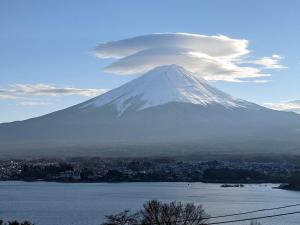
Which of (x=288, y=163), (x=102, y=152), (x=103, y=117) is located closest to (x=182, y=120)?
(x=103, y=117)

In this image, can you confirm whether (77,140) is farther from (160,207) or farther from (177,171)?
(160,207)

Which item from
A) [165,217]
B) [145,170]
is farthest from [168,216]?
[145,170]

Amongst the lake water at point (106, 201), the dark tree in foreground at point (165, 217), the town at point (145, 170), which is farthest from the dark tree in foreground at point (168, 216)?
the town at point (145, 170)

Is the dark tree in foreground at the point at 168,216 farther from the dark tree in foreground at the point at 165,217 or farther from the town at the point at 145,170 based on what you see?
the town at the point at 145,170

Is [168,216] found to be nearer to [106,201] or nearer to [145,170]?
[106,201]

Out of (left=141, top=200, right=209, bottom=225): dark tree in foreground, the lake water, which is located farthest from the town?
(left=141, top=200, right=209, bottom=225): dark tree in foreground

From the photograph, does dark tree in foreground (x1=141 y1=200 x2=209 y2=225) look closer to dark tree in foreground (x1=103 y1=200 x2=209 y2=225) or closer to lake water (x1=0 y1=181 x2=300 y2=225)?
dark tree in foreground (x1=103 y1=200 x2=209 y2=225)
